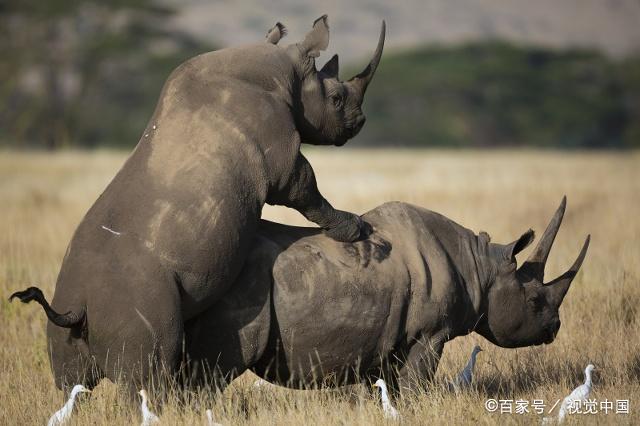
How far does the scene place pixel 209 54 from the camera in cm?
711

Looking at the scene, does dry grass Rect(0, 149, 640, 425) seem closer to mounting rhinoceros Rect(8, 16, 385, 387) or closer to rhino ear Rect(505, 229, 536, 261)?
mounting rhinoceros Rect(8, 16, 385, 387)

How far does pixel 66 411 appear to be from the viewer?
21.5 feet

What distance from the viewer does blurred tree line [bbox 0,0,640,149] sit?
51531mm

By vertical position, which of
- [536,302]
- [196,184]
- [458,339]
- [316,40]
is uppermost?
[316,40]

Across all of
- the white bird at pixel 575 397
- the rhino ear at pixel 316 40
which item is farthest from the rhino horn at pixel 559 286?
the rhino ear at pixel 316 40

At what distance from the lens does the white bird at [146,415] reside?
20.8 ft

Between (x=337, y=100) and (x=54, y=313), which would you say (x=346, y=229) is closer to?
(x=337, y=100)

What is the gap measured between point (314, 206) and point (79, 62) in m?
47.5

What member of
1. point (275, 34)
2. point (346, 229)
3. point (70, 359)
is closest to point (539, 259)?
point (346, 229)

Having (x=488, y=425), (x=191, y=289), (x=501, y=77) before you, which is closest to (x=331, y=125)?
(x=191, y=289)

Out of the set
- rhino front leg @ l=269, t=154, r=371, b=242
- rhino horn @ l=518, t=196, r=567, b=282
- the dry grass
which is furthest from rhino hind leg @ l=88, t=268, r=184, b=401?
rhino horn @ l=518, t=196, r=567, b=282

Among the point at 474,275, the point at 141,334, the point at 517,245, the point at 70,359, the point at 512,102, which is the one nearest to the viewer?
the point at 141,334

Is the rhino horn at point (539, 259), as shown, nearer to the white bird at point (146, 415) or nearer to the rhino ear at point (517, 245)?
the rhino ear at point (517, 245)

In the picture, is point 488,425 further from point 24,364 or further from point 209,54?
point 24,364
